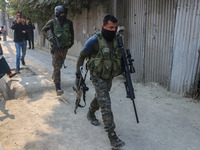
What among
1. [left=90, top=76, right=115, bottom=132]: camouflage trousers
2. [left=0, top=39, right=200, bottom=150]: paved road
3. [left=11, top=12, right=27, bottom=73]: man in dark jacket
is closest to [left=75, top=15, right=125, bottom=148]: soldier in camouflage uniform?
[left=90, top=76, right=115, bottom=132]: camouflage trousers

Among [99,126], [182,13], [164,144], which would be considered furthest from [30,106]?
[182,13]

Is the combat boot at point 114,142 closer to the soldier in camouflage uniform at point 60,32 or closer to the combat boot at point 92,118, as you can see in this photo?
the combat boot at point 92,118

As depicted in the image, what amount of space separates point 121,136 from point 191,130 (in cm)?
117

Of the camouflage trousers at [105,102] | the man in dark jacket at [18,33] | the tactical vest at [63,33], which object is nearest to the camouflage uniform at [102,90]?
the camouflage trousers at [105,102]

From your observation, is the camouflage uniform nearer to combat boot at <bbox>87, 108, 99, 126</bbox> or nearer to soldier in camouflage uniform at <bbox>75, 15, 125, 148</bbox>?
soldier in camouflage uniform at <bbox>75, 15, 125, 148</bbox>

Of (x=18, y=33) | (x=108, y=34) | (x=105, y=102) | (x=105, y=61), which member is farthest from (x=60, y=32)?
(x=18, y=33)

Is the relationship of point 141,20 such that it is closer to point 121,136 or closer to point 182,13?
point 182,13

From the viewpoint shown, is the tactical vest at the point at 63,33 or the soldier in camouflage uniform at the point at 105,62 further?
the tactical vest at the point at 63,33

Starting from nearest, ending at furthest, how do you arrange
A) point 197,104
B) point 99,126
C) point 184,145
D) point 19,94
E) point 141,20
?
1. point 184,145
2. point 99,126
3. point 197,104
4. point 19,94
5. point 141,20

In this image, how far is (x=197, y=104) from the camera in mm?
4090

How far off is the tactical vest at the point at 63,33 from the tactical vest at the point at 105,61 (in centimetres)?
192

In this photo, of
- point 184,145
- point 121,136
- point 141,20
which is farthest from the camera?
point 141,20

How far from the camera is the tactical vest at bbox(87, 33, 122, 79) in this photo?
8.58 feet

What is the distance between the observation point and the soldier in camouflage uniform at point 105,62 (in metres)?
2.63
